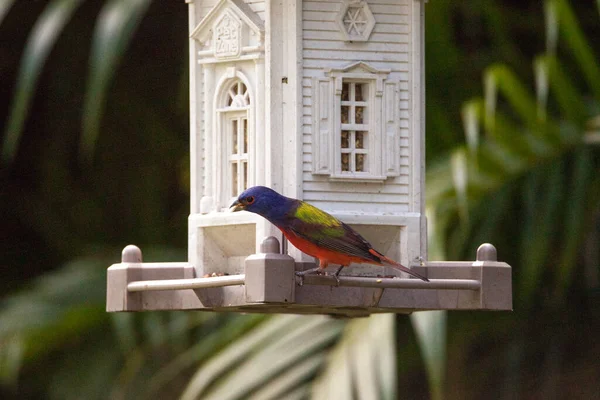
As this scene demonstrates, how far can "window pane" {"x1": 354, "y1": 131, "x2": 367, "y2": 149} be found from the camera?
5.67 meters

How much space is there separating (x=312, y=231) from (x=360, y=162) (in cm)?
56

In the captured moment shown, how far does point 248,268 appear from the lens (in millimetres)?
4969

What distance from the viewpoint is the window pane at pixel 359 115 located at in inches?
224

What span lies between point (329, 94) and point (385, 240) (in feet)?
2.00

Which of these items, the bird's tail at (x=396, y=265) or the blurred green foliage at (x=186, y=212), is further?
the blurred green foliage at (x=186, y=212)

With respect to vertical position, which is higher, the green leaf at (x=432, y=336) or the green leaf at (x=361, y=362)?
the green leaf at (x=432, y=336)

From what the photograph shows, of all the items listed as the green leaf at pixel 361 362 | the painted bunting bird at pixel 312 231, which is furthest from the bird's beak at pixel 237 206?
the green leaf at pixel 361 362

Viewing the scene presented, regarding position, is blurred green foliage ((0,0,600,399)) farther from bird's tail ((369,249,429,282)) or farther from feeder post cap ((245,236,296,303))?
feeder post cap ((245,236,296,303))

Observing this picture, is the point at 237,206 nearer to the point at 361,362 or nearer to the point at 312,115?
the point at 312,115

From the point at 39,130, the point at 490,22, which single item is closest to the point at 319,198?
the point at 490,22

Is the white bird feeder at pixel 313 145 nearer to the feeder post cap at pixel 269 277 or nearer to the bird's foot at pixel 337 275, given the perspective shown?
the bird's foot at pixel 337 275

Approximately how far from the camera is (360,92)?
5723 millimetres

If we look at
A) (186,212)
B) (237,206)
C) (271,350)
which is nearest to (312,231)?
(237,206)

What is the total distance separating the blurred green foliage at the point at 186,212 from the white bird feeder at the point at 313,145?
905mm
